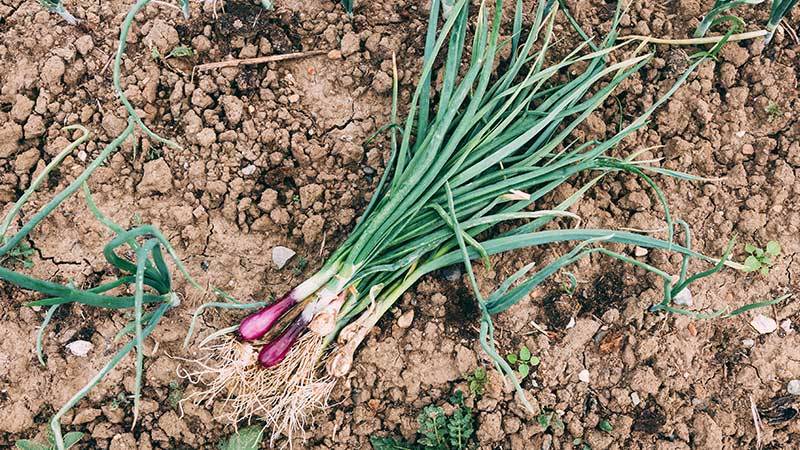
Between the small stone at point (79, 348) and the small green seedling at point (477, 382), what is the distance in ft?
3.12

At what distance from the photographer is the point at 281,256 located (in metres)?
1.77

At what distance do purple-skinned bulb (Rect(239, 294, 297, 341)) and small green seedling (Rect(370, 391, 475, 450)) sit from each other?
1.28 ft

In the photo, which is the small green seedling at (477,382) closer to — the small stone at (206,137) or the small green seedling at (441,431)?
the small green seedling at (441,431)

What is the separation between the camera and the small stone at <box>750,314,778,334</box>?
173 cm

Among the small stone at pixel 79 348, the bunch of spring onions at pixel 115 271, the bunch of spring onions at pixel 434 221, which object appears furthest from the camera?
the small stone at pixel 79 348

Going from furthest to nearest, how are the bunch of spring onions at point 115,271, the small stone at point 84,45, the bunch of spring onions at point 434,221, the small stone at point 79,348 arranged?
the small stone at point 84,45 → the small stone at point 79,348 → the bunch of spring onions at point 434,221 → the bunch of spring onions at point 115,271

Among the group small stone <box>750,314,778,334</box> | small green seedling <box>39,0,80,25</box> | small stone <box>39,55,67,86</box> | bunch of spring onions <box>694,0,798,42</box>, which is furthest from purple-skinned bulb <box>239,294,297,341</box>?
bunch of spring onions <box>694,0,798,42</box>

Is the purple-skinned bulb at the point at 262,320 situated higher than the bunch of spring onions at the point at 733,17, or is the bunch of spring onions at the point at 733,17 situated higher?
the bunch of spring onions at the point at 733,17

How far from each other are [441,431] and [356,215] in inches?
23.1

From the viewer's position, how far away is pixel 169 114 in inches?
70.9

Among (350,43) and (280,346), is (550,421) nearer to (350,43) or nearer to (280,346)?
(280,346)

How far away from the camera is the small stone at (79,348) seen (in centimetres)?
169

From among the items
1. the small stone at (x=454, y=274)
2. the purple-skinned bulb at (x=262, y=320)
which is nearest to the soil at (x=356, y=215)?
the small stone at (x=454, y=274)

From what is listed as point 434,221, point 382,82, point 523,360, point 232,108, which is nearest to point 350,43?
point 382,82
